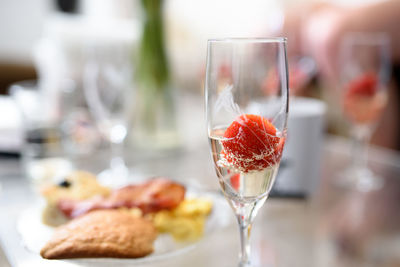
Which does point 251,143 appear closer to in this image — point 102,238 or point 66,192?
point 102,238

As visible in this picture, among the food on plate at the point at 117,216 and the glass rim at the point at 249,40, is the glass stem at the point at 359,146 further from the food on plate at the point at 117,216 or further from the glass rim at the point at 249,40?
the glass rim at the point at 249,40

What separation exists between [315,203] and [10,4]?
2816 millimetres

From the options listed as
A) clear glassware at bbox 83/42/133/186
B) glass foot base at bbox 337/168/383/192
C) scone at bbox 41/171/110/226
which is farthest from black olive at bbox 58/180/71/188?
glass foot base at bbox 337/168/383/192

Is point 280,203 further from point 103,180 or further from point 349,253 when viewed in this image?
point 103,180

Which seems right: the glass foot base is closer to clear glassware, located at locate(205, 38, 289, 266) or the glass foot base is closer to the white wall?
clear glassware, located at locate(205, 38, 289, 266)

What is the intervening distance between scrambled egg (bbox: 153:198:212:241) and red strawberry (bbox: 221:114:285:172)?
0.56ft

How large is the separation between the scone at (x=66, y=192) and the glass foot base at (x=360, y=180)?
426 millimetres

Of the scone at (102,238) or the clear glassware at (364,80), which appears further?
the clear glassware at (364,80)

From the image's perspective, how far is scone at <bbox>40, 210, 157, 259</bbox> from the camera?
47 cm

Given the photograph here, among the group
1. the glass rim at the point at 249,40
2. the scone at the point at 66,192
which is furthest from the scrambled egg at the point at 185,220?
the glass rim at the point at 249,40

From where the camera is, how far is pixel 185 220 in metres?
0.57

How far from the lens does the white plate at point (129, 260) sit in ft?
1.58

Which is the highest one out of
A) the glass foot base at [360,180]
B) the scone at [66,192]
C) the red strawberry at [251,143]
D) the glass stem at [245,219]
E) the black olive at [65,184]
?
the red strawberry at [251,143]

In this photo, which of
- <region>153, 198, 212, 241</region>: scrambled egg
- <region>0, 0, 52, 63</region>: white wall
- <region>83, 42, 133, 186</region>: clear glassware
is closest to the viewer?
<region>153, 198, 212, 241</region>: scrambled egg
